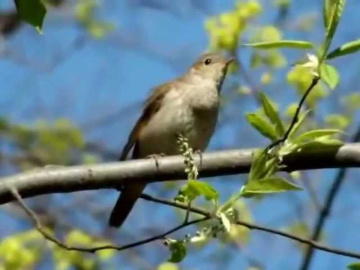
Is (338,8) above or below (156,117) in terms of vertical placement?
below

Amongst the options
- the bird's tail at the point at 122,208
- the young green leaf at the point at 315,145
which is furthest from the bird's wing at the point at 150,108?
the young green leaf at the point at 315,145

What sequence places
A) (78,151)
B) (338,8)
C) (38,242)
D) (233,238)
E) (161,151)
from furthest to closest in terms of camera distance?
(78,151), (38,242), (233,238), (161,151), (338,8)

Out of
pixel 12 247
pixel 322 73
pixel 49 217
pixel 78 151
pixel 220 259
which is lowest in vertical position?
pixel 322 73

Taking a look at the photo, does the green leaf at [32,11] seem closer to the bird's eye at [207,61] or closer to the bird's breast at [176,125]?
the bird's breast at [176,125]

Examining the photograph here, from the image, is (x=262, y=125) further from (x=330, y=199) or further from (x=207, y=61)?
(x=207, y=61)

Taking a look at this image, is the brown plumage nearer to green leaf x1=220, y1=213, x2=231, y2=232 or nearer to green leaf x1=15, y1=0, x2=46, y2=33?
green leaf x1=220, y1=213, x2=231, y2=232

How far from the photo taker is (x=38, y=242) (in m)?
6.57

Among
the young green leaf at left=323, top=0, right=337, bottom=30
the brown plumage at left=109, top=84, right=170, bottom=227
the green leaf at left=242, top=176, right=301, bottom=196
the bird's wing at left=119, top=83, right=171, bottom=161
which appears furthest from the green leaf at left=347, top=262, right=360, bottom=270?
the bird's wing at left=119, top=83, right=171, bottom=161

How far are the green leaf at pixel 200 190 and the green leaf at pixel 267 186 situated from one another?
0.06 meters

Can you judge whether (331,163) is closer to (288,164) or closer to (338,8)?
(288,164)

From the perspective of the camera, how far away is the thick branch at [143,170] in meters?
2.62

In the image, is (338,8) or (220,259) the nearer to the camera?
(338,8)

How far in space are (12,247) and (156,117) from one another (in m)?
0.94

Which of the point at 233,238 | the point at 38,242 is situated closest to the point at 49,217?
the point at 38,242
